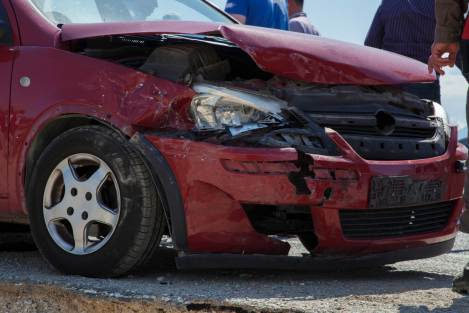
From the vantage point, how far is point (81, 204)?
13.8 feet

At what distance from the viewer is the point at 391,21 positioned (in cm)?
648

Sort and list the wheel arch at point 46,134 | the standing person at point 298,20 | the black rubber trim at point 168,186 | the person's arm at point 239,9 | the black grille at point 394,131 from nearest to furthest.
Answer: the black rubber trim at point 168,186 → the black grille at point 394,131 → the wheel arch at point 46,134 → the person's arm at point 239,9 → the standing person at point 298,20

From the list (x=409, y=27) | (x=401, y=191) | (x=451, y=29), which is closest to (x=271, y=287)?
(x=401, y=191)

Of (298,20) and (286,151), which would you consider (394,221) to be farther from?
(298,20)

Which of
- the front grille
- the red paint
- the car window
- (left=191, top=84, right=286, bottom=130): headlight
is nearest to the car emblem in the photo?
the car window

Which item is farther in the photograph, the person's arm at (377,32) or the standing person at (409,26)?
the person's arm at (377,32)

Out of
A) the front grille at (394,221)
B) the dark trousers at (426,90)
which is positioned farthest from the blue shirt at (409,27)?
the front grille at (394,221)

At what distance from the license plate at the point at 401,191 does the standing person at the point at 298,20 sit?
322 centimetres

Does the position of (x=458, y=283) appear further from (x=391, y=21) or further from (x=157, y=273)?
(x=391, y=21)

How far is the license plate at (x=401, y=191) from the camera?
4.03 meters

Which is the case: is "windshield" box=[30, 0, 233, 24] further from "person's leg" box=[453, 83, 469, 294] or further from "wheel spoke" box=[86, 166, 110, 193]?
"person's leg" box=[453, 83, 469, 294]

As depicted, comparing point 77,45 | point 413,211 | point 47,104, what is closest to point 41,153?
point 47,104

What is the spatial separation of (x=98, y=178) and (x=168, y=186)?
1.27 ft

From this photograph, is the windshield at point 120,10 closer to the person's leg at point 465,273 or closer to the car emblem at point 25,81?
the car emblem at point 25,81
